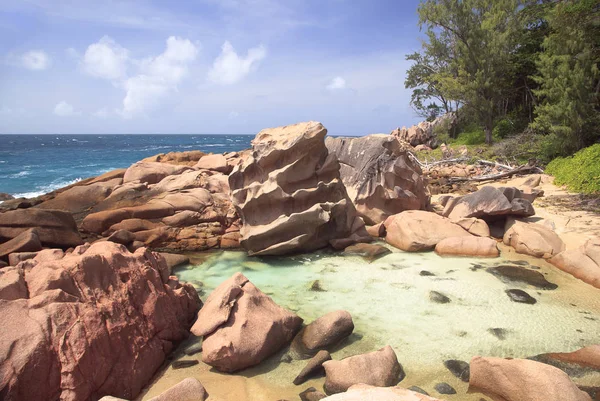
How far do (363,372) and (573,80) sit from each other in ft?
53.5

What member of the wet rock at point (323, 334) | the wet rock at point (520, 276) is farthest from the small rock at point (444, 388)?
the wet rock at point (520, 276)

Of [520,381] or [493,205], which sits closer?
[520,381]

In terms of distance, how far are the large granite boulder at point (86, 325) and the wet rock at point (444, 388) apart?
359cm

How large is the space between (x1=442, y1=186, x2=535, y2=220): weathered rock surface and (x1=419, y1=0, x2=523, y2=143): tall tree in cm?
1447

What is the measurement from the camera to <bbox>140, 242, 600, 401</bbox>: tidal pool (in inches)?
200

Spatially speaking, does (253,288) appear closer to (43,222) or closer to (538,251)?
(43,222)

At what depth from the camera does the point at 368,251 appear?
9.82m

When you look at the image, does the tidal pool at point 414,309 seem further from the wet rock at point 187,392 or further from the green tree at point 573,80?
the green tree at point 573,80

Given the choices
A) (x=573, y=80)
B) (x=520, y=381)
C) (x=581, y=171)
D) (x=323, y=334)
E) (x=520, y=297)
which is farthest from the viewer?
(x=573, y=80)

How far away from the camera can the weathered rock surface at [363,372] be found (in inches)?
184

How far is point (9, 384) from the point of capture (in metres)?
3.99

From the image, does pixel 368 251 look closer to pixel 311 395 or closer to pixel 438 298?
pixel 438 298

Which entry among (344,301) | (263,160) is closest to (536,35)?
(263,160)

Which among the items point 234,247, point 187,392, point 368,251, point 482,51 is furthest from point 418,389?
point 482,51
